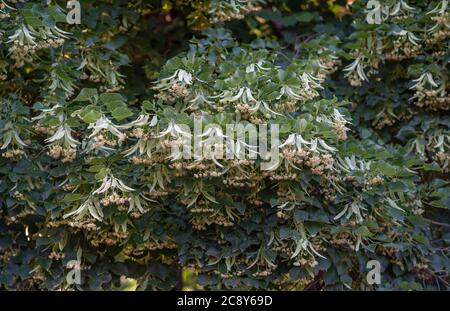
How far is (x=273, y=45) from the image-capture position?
14.7 feet

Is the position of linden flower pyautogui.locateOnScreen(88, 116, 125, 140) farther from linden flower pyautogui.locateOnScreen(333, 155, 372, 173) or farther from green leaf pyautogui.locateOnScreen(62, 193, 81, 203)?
linden flower pyautogui.locateOnScreen(333, 155, 372, 173)

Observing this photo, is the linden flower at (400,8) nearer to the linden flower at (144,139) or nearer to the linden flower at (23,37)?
the linden flower at (144,139)

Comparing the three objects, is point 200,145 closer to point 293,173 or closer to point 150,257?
point 293,173

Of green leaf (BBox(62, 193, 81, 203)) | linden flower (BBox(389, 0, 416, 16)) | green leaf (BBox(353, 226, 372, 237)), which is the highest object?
linden flower (BBox(389, 0, 416, 16))

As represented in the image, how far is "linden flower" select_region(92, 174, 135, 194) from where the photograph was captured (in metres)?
3.41

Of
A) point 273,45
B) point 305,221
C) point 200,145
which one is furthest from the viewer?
point 273,45

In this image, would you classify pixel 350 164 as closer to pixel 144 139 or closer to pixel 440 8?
pixel 144 139

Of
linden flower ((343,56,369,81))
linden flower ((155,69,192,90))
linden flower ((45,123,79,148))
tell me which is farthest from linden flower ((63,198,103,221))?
linden flower ((343,56,369,81))

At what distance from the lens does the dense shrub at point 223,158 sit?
3.48 meters

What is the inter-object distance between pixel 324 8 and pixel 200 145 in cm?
225

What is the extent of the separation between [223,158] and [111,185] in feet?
1.80

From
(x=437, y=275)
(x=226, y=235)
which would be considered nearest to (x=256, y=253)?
(x=226, y=235)

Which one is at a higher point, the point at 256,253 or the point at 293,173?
the point at 293,173

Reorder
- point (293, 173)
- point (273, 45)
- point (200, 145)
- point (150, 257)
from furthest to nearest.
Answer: point (273, 45) → point (150, 257) → point (293, 173) → point (200, 145)
